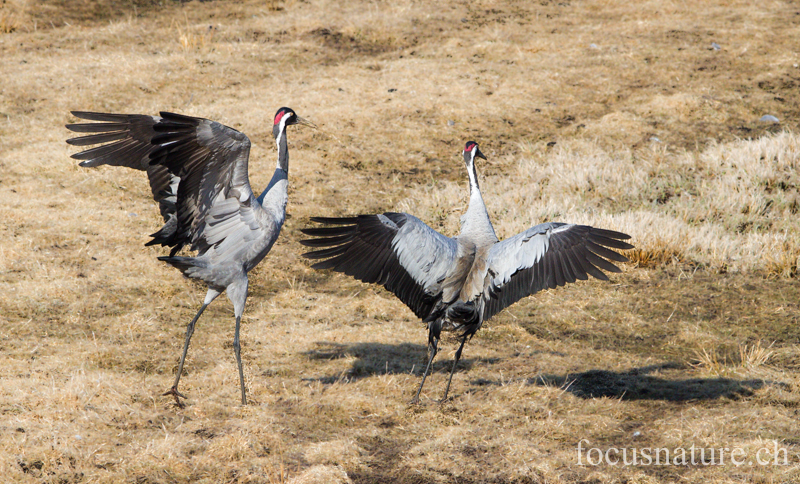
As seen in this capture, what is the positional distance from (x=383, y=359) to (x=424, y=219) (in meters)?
3.19

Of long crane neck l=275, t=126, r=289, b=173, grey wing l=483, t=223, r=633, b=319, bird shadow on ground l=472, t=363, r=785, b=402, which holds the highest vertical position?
long crane neck l=275, t=126, r=289, b=173

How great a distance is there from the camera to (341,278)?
869cm

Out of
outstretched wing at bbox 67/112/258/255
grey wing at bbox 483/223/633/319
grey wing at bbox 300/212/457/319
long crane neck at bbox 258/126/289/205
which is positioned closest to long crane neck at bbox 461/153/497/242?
grey wing at bbox 483/223/633/319

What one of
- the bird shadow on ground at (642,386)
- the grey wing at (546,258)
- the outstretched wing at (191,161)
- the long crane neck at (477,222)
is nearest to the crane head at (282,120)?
the outstretched wing at (191,161)

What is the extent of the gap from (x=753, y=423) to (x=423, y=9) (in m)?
12.6

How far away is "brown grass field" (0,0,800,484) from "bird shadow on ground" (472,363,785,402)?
4cm

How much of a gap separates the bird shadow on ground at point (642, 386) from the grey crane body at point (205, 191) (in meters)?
2.38

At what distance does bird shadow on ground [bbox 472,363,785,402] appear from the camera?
6.42 meters

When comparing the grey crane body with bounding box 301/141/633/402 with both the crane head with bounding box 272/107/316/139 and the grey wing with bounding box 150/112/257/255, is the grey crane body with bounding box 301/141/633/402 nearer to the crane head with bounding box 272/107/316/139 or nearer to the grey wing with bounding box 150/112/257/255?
the grey wing with bounding box 150/112/257/255

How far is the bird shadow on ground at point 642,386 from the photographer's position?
6.42 metres

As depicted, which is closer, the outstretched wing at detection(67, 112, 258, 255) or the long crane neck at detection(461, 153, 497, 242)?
the outstretched wing at detection(67, 112, 258, 255)

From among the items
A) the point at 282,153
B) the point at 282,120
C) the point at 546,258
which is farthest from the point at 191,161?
the point at 546,258

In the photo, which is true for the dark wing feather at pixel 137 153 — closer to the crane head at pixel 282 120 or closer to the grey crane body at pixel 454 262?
the crane head at pixel 282 120

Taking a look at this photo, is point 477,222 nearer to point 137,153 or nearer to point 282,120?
point 282,120
